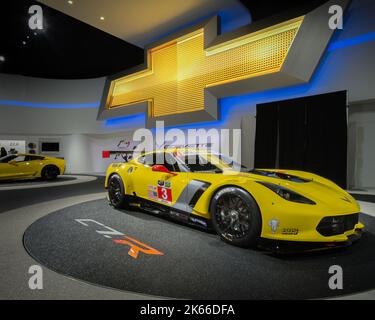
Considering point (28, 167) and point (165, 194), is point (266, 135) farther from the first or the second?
point (28, 167)

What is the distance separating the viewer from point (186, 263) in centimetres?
235

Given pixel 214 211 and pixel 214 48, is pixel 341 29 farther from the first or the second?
pixel 214 211

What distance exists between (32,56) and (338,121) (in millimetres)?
14066

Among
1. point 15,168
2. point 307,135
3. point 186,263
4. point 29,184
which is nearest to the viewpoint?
point 186,263

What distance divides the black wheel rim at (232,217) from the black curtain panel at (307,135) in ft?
17.5

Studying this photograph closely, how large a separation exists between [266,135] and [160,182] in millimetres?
5510

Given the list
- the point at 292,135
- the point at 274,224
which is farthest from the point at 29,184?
the point at 274,224

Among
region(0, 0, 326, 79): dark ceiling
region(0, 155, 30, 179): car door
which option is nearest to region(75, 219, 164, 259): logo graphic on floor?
region(0, 155, 30, 179): car door

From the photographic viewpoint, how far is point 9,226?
3.64 m

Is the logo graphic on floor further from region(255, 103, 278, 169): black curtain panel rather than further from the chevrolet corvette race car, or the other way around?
region(255, 103, 278, 169): black curtain panel

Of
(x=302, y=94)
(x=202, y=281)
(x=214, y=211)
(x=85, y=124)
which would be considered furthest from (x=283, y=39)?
(x=85, y=124)

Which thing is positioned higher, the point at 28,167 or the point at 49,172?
the point at 28,167

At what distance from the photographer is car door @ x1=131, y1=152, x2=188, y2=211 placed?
11.1 feet

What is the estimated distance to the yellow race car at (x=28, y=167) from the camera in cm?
926
